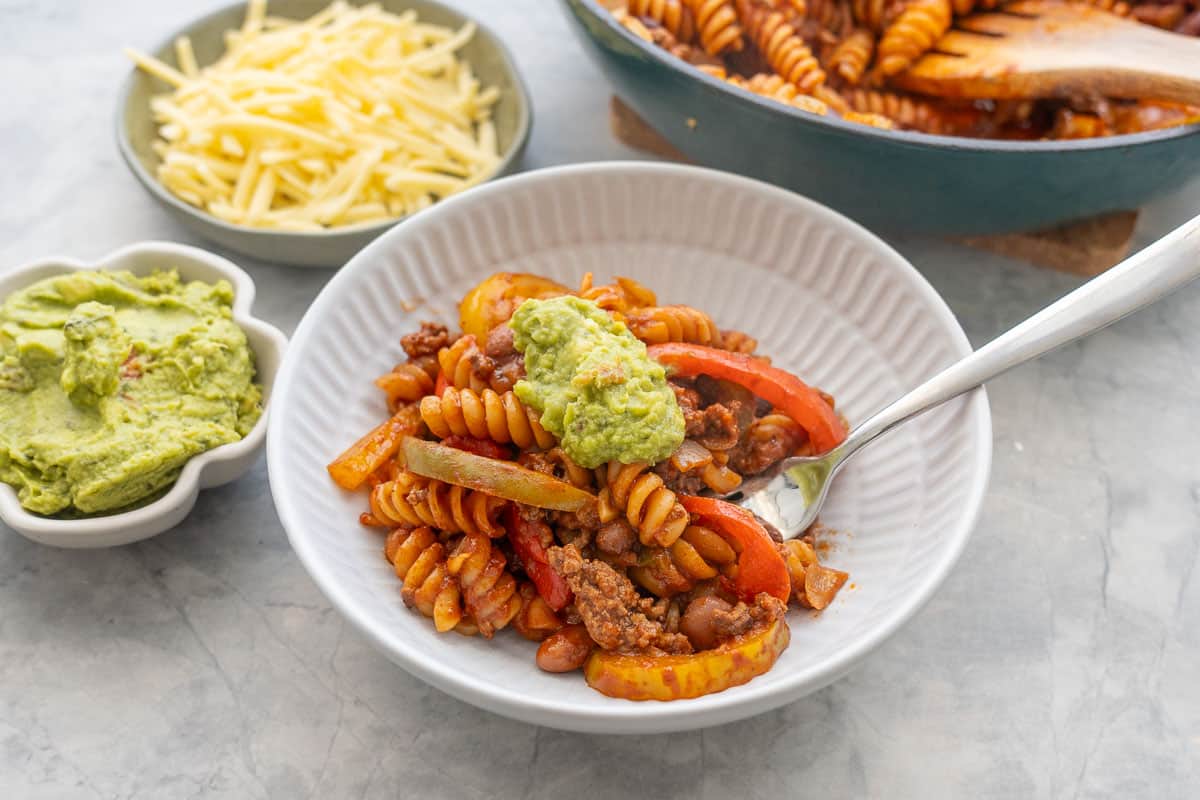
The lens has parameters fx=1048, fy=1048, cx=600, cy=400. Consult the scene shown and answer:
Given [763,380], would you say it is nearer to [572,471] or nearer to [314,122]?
[572,471]

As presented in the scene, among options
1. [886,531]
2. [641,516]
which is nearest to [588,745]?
[641,516]

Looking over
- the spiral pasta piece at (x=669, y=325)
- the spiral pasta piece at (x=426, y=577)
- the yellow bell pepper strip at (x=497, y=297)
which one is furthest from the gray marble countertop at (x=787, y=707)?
the spiral pasta piece at (x=669, y=325)

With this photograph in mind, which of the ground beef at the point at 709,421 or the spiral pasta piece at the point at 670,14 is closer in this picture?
the ground beef at the point at 709,421

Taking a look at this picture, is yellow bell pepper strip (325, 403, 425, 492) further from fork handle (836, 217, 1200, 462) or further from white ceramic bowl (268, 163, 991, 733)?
fork handle (836, 217, 1200, 462)

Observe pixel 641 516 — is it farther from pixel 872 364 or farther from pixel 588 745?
pixel 872 364

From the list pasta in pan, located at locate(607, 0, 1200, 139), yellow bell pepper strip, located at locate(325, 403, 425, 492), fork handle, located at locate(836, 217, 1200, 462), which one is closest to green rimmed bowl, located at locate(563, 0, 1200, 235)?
pasta in pan, located at locate(607, 0, 1200, 139)

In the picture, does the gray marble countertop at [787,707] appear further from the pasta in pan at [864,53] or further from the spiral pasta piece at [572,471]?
the pasta in pan at [864,53]
